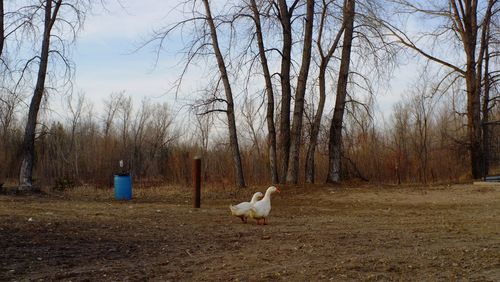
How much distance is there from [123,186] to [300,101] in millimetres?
6191

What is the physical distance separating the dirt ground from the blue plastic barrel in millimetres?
2713

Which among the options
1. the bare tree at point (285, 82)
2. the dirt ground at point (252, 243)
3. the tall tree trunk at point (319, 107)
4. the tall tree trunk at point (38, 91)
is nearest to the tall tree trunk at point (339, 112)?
the tall tree trunk at point (319, 107)

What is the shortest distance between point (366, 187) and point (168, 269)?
11.6 m

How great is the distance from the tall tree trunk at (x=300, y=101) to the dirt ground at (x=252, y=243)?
177 inches

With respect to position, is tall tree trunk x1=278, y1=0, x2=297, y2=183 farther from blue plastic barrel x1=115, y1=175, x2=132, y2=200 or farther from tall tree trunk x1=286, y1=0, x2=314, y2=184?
blue plastic barrel x1=115, y1=175, x2=132, y2=200

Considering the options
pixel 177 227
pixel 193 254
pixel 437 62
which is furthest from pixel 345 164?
pixel 193 254

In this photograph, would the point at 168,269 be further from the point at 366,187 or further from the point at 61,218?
the point at 366,187

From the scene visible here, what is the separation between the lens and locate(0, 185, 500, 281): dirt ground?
18.2ft

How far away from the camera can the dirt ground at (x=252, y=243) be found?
18.2ft

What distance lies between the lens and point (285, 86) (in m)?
17.9

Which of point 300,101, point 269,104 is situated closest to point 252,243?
point 300,101

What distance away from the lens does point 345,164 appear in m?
20.8

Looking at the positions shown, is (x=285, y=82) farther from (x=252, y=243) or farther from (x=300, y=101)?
(x=252, y=243)

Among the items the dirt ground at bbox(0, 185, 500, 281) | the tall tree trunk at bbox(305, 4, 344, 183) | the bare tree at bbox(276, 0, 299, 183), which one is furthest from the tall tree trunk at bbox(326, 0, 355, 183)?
the dirt ground at bbox(0, 185, 500, 281)
